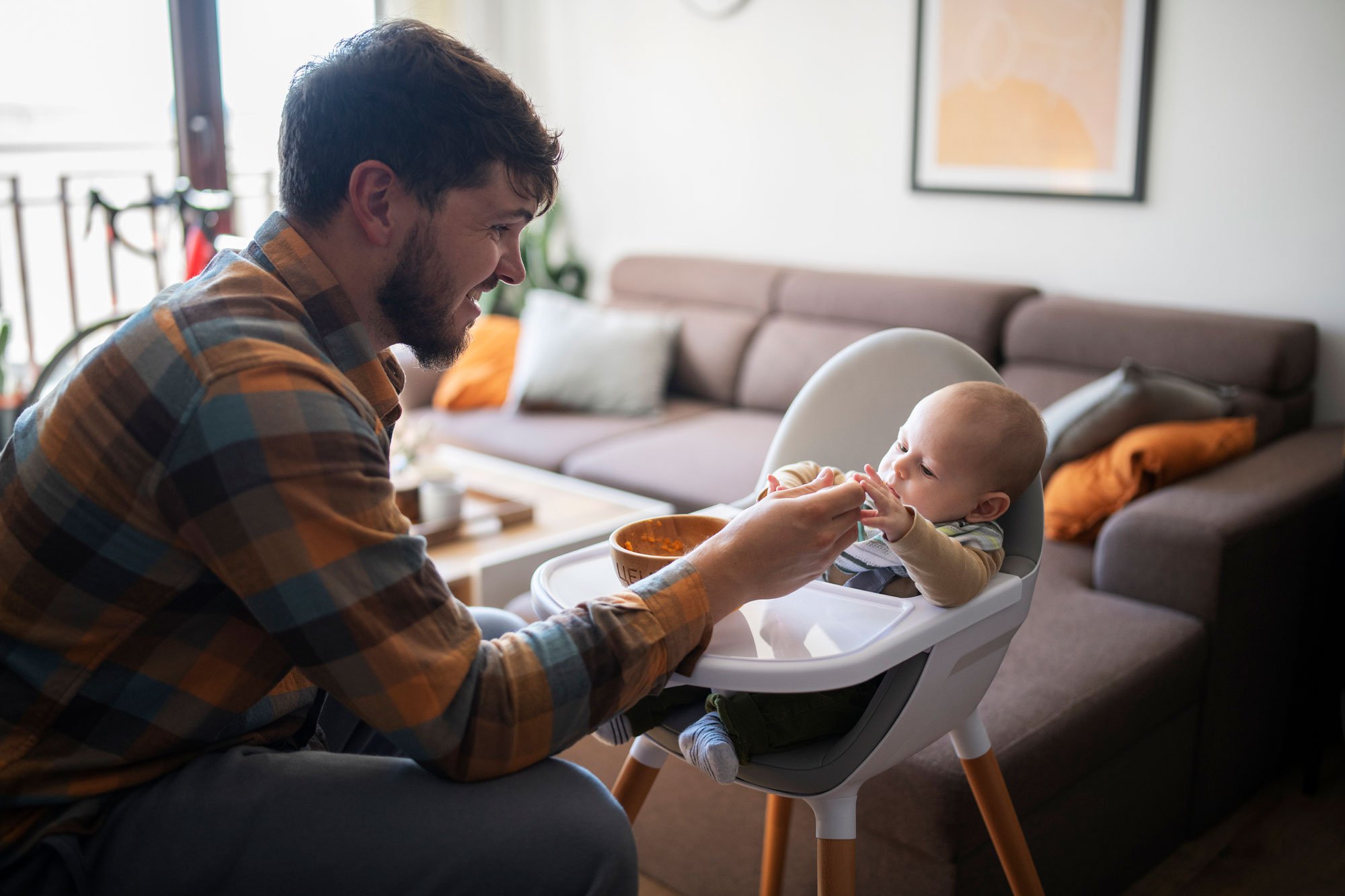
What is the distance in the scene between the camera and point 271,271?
43.4 inches

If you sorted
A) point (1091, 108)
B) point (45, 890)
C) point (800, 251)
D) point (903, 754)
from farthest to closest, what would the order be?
point (800, 251) < point (1091, 108) < point (903, 754) < point (45, 890)

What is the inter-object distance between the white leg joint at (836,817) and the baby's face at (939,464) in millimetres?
334

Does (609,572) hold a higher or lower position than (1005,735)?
higher

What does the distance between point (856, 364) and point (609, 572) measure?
0.49 metres

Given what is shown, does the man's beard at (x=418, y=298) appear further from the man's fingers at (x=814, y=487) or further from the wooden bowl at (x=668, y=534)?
the man's fingers at (x=814, y=487)

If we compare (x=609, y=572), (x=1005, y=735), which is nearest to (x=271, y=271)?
(x=609, y=572)

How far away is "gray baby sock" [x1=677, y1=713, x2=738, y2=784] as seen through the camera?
1223 millimetres

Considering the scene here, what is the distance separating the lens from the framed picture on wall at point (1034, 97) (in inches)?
121

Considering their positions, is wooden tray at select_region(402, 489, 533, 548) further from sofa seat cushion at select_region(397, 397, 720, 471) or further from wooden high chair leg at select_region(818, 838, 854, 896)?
wooden high chair leg at select_region(818, 838, 854, 896)

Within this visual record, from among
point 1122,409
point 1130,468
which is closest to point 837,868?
point 1130,468

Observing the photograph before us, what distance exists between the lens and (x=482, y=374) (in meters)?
3.86

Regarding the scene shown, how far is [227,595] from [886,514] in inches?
24.3

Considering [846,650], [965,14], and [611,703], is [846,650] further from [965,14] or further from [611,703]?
[965,14]

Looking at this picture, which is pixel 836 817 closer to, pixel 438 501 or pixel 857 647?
pixel 857 647
